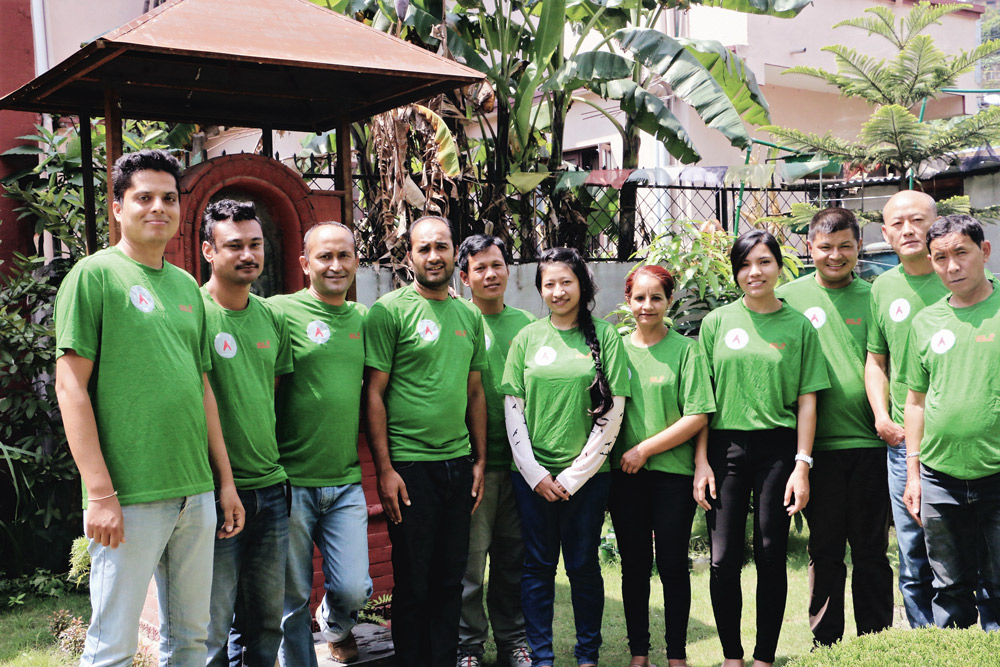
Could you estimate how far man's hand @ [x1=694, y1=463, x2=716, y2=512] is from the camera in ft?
13.3

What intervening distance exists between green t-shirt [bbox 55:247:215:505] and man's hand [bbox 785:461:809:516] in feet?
8.13

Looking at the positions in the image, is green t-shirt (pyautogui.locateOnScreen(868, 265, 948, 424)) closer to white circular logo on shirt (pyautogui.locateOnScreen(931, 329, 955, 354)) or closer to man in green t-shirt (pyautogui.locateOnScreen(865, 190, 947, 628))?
man in green t-shirt (pyautogui.locateOnScreen(865, 190, 947, 628))

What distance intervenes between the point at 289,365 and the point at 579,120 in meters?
9.83

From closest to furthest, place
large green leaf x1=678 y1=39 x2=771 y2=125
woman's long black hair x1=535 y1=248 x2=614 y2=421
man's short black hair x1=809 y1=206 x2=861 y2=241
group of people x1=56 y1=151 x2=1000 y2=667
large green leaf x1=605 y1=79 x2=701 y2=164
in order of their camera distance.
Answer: group of people x1=56 y1=151 x2=1000 y2=667
woman's long black hair x1=535 y1=248 x2=614 y2=421
man's short black hair x1=809 y1=206 x2=861 y2=241
large green leaf x1=605 y1=79 x2=701 y2=164
large green leaf x1=678 y1=39 x2=771 y2=125

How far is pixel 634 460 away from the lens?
161 inches

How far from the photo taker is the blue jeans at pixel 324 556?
3623 millimetres

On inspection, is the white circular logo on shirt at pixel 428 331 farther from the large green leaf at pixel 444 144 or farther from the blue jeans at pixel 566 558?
the large green leaf at pixel 444 144

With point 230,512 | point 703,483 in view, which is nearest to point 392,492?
point 230,512

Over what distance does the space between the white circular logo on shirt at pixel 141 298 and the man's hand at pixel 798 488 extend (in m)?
2.75

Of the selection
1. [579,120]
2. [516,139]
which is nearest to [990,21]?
[579,120]

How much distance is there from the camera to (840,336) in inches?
164

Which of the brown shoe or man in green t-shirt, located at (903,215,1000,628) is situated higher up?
man in green t-shirt, located at (903,215,1000,628)

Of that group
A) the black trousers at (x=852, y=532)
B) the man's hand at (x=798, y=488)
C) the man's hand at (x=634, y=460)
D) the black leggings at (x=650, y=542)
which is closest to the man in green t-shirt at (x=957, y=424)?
the black trousers at (x=852, y=532)

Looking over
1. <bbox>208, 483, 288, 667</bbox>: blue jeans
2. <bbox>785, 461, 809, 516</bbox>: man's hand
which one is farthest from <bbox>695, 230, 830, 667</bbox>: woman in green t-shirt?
<bbox>208, 483, 288, 667</bbox>: blue jeans
